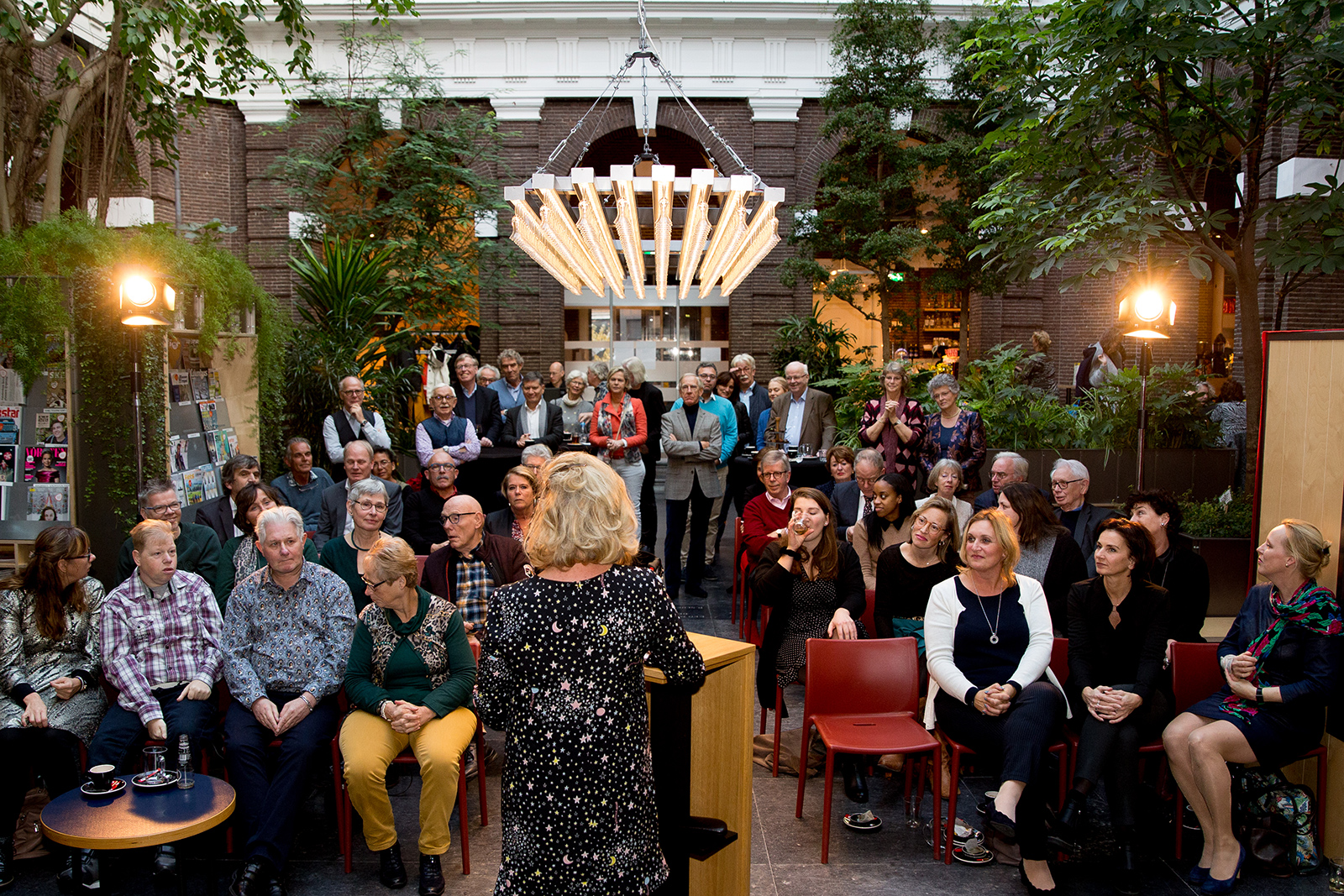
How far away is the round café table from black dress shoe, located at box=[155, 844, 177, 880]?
193mm

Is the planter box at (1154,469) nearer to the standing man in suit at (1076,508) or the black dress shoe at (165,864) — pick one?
the standing man in suit at (1076,508)

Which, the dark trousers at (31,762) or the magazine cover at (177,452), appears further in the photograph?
the magazine cover at (177,452)

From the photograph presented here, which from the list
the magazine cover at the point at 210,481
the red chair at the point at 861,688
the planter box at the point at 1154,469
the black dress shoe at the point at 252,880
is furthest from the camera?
the planter box at the point at 1154,469

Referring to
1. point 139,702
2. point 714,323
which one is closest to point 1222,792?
point 139,702

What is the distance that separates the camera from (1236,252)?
6.44 metres

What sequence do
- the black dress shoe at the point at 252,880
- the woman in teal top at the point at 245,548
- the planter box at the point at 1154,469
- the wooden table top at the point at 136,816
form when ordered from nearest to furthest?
the wooden table top at the point at 136,816 < the black dress shoe at the point at 252,880 < the woman in teal top at the point at 245,548 < the planter box at the point at 1154,469

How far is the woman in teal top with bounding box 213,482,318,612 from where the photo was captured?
14.6 feet

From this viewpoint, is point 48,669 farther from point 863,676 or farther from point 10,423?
point 863,676

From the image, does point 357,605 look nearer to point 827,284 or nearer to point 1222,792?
point 1222,792

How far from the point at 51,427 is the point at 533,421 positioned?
3.45 metres

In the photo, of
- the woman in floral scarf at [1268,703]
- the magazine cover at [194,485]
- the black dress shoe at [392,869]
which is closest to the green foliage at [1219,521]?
the woman in floral scarf at [1268,703]

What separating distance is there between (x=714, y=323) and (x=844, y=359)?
12.7 ft

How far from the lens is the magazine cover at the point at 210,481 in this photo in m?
6.41

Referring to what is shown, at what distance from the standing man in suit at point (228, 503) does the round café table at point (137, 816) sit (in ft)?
6.89
